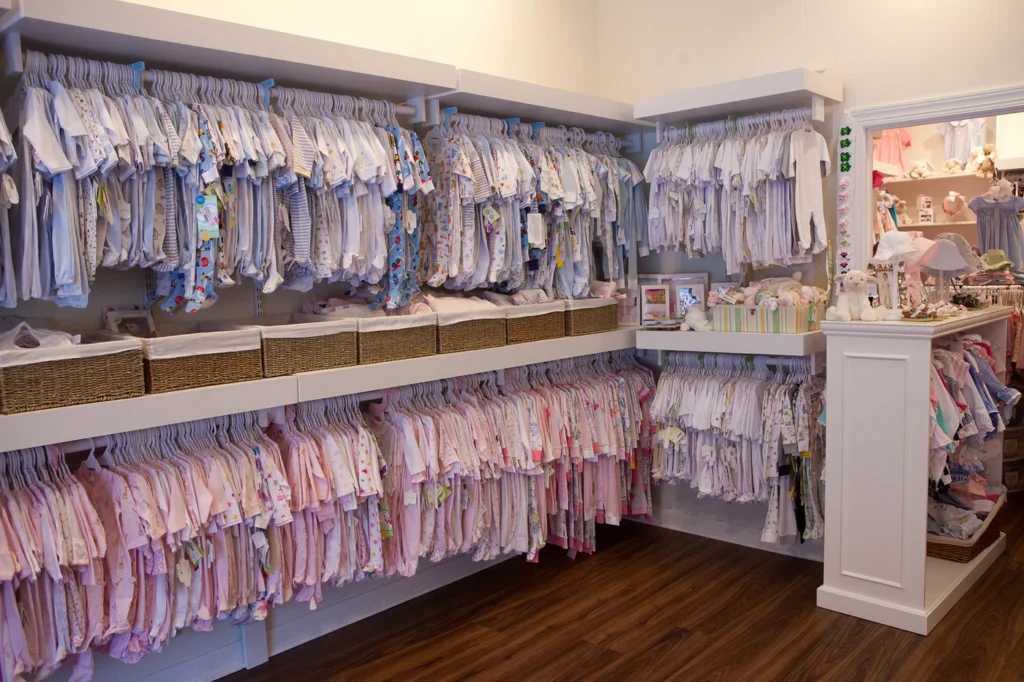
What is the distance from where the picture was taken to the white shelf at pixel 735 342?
3779 mm

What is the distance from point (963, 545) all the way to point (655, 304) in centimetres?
191

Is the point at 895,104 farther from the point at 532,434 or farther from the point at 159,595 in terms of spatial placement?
the point at 159,595

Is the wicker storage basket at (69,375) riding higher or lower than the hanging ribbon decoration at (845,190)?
lower

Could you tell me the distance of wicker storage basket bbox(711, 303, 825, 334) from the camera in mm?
3828

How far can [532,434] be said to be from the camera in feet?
12.7

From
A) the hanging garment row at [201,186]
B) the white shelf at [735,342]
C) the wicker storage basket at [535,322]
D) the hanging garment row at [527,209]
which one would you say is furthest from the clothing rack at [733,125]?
the hanging garment row at [201,186]

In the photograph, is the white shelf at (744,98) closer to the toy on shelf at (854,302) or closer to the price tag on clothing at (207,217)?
the toy on shelf at (854,302)

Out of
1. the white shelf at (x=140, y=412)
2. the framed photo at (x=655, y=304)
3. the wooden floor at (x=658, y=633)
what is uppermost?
the framed photo at (x=655, y=304)

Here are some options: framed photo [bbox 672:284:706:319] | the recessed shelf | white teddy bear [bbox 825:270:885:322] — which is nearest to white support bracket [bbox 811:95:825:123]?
white teddy bear [bbox 825:270:885:322]

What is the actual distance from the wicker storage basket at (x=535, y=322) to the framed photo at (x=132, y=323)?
5.00ft

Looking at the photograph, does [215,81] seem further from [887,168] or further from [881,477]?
[887,168]

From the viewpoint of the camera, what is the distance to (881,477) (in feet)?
11.1

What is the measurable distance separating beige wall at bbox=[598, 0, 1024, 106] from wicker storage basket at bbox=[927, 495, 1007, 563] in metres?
2.10

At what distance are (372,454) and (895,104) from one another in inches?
116
